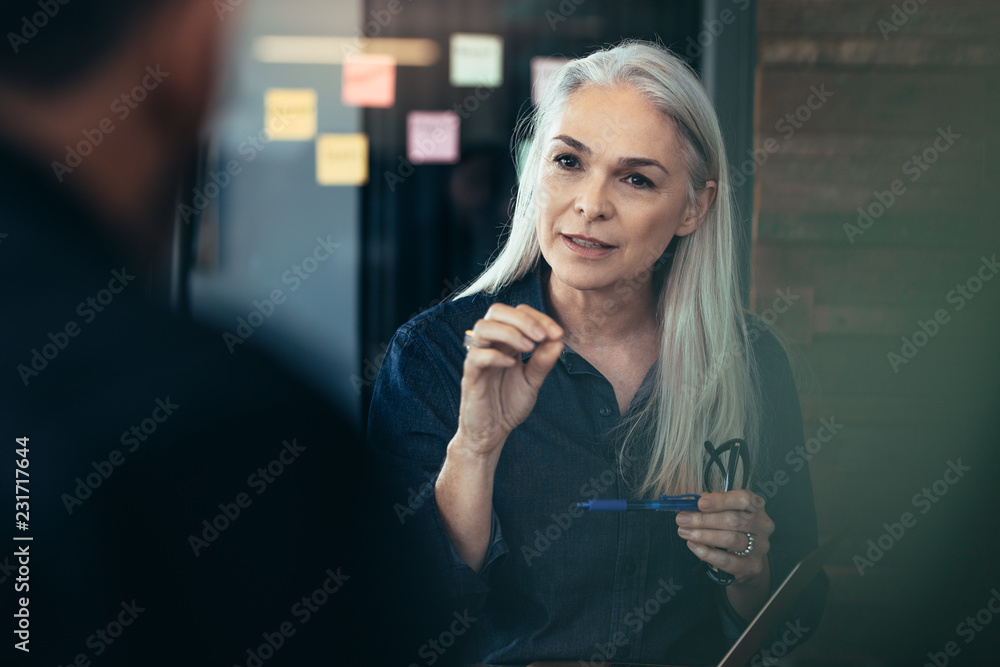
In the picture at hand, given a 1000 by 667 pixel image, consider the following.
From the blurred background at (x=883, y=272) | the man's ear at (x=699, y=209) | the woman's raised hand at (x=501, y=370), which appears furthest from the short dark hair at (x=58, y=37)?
the blurred background at (x=883, y=272)

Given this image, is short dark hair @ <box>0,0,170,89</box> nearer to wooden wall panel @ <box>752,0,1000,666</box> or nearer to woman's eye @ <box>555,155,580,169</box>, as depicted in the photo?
woman's eye @ <box>555,155,580,169</box>

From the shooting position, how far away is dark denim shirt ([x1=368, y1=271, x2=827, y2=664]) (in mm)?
1189

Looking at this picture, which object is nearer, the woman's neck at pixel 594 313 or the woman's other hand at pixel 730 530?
the woman's other hand at pixel 730 530

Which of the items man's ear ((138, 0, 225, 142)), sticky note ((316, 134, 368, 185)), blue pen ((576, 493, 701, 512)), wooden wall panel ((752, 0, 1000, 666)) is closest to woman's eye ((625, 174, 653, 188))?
blue pen ((576, 493, 701, 512))

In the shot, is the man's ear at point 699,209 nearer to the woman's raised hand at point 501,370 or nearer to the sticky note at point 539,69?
the woman's raised hand at point 501,370

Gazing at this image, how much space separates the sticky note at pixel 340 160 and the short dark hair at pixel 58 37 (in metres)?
1.66

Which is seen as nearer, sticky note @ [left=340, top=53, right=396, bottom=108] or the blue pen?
the blue pen

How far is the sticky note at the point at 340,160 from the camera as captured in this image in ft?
8.07

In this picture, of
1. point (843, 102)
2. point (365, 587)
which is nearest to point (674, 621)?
point (365, 587)

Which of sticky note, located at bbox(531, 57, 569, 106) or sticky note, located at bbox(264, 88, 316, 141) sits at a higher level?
sticky note, located at bbox(531, 57, 569, 106)

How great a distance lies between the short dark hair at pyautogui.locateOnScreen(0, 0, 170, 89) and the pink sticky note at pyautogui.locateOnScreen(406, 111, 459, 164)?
5.40ft

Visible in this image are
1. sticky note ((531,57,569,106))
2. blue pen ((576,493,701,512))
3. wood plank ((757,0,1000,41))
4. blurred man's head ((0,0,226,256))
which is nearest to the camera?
blurred man's head ((0,0,226,256))

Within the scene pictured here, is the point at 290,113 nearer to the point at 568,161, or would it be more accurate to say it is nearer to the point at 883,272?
the point at 568,161

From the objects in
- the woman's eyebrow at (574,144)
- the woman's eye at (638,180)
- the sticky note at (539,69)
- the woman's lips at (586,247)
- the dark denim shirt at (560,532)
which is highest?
the sticky note at (539,69)
